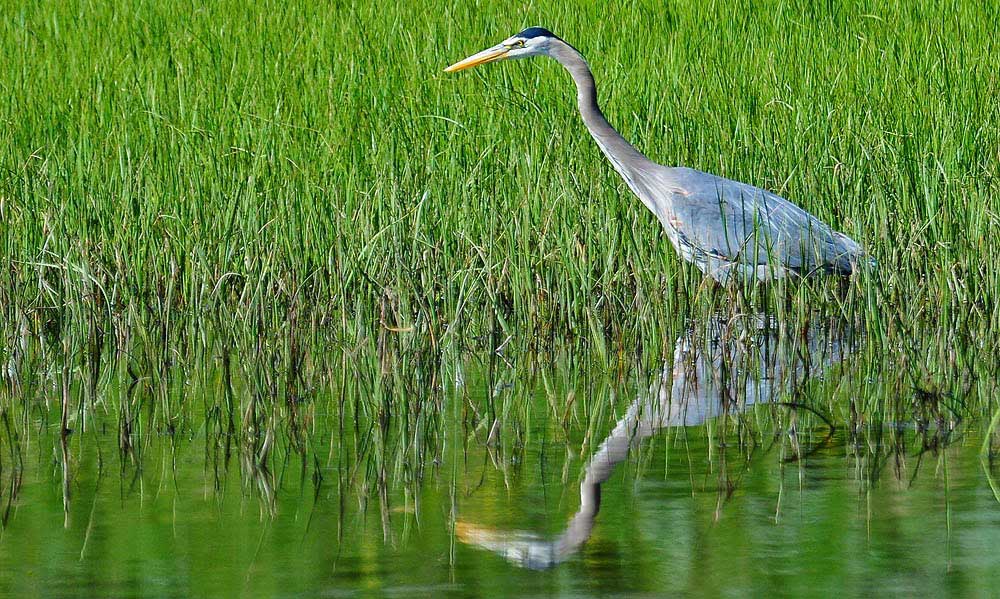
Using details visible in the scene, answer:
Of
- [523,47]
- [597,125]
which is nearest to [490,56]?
[523,47]

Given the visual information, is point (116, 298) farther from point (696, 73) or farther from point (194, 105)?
point (696, 73)

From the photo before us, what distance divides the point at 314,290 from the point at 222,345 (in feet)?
3.39

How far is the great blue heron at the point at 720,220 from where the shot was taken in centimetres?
603

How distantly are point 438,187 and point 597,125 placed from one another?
2.86 ft

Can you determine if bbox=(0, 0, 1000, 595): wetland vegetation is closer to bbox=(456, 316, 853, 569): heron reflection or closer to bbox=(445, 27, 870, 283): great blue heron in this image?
bbox=(456, 316, 853, 569): heron reflection

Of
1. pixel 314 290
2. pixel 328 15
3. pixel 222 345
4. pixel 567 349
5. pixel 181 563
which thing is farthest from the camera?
pixel 328 15

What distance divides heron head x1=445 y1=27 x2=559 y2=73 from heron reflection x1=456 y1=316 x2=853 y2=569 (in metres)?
2.09

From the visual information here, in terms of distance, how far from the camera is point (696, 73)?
8492 mm

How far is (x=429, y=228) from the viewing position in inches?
239

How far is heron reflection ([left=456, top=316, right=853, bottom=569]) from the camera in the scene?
3295mm

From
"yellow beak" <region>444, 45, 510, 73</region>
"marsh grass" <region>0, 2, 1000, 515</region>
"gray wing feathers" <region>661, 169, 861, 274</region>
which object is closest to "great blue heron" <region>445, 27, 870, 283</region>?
"gray wing feathers" <region>661, 169, 861, 274</region>

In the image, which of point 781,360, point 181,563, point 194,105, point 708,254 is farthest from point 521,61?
point 181,563

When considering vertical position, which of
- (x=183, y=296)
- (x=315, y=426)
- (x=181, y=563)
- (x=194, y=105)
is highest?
(x=194, y=105)

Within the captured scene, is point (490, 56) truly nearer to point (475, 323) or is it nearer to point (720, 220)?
point (720, 220)
